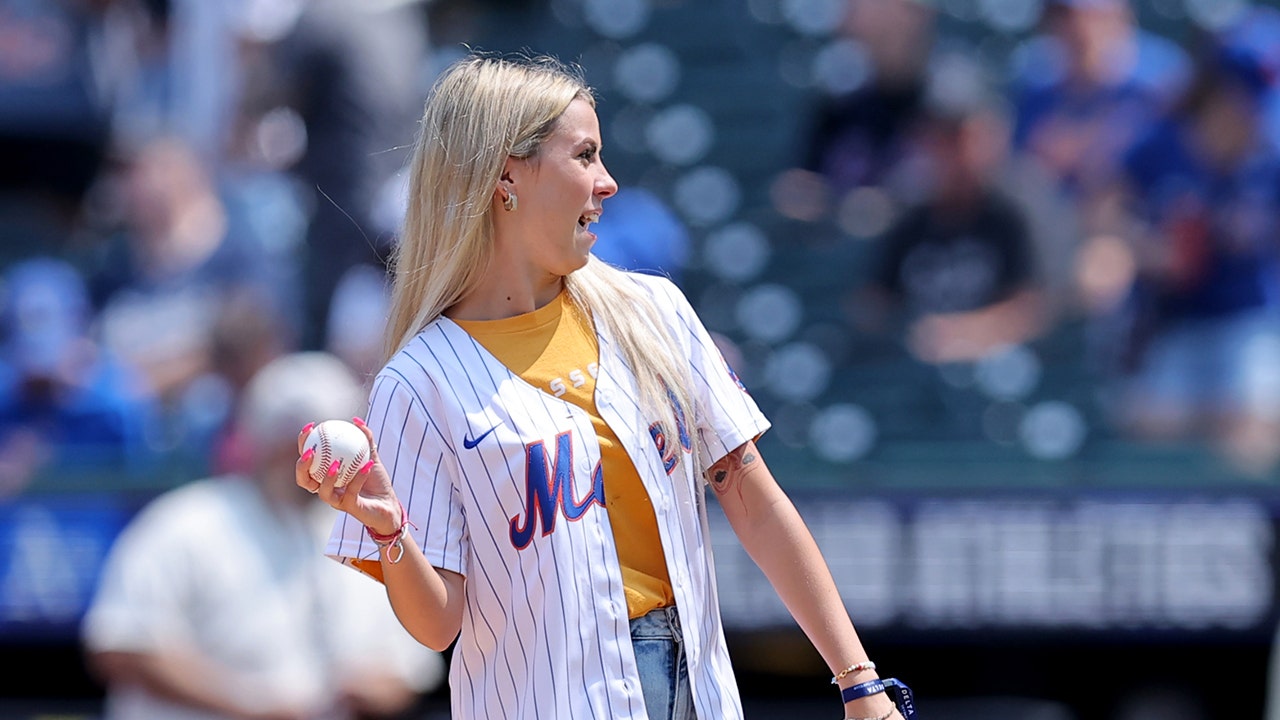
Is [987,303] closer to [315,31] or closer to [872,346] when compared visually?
[872,346]

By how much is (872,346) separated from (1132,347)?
3.50ft

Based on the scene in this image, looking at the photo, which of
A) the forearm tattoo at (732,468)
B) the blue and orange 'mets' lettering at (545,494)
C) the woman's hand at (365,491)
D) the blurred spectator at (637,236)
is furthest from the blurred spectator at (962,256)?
the woman's hand at (365,491)

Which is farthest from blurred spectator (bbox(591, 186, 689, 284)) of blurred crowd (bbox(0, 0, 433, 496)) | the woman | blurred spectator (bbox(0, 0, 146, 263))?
the woman

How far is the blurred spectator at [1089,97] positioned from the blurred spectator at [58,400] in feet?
12.8

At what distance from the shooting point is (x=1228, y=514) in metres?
5.50

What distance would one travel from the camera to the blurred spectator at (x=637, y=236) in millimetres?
5895

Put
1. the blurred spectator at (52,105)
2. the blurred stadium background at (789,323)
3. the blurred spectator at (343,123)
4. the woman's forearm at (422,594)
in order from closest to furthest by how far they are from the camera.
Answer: the woman's forearm at (422,594) → the blurred stadium background at (789,323) → the blurred spectator at (343,123) → the blurred spectator at (52,105)

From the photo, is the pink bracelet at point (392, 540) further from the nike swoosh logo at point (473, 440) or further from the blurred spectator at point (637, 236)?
the blurred spectator at point (637, 236)

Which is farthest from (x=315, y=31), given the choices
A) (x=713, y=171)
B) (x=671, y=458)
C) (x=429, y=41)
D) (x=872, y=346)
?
(x=671, y=458)

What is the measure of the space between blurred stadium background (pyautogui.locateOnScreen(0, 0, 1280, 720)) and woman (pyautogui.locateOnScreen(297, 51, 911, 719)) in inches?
84.8

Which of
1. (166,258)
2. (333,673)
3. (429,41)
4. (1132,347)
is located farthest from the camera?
(429,41)

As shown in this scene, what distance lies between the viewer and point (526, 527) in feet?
7.03

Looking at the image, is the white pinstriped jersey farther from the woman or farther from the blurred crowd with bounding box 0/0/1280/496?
the blurred crowd with bounding box 0/0/1280/496

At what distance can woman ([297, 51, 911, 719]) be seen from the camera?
7.01 ft
